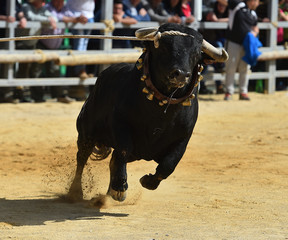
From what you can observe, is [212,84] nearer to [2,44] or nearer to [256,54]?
[256,54]

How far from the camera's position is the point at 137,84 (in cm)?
708

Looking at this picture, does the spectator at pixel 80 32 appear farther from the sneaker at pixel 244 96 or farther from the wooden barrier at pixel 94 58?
the sneaker at pixel 244 96

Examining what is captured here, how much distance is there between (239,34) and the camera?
15195mm

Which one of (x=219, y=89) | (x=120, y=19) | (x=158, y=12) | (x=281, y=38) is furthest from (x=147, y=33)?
(x=281, y=38)

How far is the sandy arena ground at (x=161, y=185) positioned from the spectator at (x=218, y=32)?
221 cm

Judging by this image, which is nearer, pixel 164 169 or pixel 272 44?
pixel 164 169

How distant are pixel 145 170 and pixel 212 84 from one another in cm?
749

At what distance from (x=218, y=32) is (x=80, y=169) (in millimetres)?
8659

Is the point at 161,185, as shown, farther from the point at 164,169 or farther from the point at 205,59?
the point at 205,59

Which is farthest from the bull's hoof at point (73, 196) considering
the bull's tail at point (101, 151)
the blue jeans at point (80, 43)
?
the blue jeans at point (80, 43)

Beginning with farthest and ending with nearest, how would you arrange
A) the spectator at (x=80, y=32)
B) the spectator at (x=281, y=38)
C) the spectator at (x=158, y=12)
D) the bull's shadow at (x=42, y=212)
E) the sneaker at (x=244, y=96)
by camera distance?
the spectator at (x=281, y=38) < the sneaker at (x=244, y=96) < the spectator at (x=158, y=12) < the spectator at (x=80, y=32) < the bull's shadow at (x=42, y=212)

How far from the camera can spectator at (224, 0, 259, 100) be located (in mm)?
15117

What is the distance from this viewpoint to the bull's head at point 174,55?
6.44 metres

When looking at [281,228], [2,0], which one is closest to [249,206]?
[281,228]
